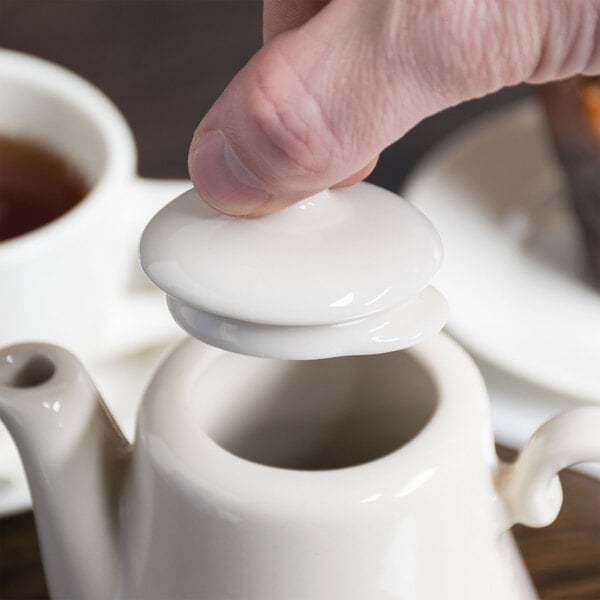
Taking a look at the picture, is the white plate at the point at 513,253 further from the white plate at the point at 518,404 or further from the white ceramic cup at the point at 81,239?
the white ceramic cup at the point at 81,239

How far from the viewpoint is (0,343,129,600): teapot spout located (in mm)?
399

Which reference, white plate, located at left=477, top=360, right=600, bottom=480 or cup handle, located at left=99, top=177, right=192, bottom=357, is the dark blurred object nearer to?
white plate, located at left=477, top=360, right=600, bottom=480

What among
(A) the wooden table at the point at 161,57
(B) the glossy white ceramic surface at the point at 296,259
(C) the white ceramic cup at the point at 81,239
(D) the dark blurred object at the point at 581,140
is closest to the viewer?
(B) the glossy white ceramic surface at the point at 296,259

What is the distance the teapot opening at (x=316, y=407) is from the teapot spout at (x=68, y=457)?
0.04 m

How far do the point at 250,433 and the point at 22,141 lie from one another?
1.03 feet

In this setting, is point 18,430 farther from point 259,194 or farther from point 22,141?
point 22,141

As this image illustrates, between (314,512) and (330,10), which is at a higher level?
(330,10)

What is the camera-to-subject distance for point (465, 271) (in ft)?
2.62

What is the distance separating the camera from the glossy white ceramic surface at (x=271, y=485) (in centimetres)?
37

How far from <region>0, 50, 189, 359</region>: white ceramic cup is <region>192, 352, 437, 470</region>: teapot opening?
19cm

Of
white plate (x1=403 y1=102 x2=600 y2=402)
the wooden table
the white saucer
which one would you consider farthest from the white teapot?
the wooden table

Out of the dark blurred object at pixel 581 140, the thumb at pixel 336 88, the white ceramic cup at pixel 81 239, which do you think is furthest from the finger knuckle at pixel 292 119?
the dark blurred object at pixel 581 140

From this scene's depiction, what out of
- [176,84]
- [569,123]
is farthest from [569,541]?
[176,84]

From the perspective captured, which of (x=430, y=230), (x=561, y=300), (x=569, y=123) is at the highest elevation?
(x=430, y=230)
